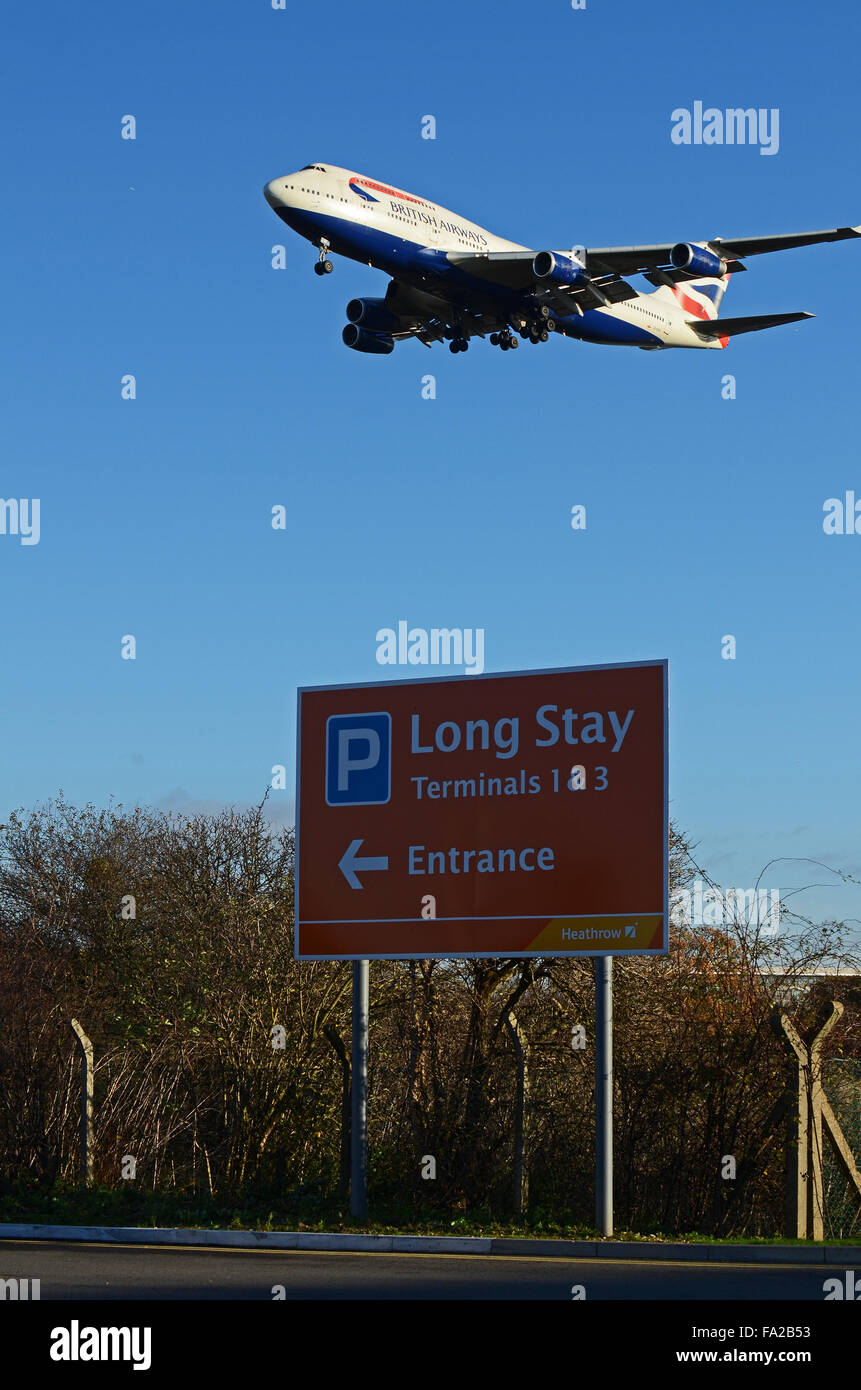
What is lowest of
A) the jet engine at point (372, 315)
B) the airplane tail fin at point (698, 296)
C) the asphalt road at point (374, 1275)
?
the asphalt road at point (374, 1275)

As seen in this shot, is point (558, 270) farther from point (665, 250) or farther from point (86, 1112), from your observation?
point (86, 1112)

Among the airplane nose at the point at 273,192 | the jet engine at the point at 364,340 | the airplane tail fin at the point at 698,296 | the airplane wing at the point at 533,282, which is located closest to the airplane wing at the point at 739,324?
the airplane tail fin at the point at 698,296

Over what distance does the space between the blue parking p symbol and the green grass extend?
3805 mm

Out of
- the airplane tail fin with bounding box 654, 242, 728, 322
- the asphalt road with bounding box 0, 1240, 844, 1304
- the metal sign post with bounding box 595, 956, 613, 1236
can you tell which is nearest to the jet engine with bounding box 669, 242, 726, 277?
the airplane tail fin with bounding box 654, 242, 728, 322

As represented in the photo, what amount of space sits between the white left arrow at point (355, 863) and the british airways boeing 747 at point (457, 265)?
19280mm

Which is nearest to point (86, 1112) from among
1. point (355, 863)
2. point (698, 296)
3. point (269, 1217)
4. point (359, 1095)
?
point (269, 1217)

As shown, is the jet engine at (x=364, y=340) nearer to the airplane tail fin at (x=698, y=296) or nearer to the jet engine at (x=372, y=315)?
the jet engine at (x=372, y=315)

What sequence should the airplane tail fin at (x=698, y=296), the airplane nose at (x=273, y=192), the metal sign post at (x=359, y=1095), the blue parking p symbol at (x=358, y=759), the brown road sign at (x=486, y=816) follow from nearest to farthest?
the brown road sign at (x=486, y=816) < the metal sign post at (x=359, y=1095) < the blue parking p symbol at (x=358, y=759) < the airplane nose at (x=273, y=192) < the airplane tail fin at (x=698, y=296)

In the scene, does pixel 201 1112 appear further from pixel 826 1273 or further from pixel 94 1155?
pixel 826 1273

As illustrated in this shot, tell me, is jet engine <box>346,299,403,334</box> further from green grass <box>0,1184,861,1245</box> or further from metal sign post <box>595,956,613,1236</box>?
metal sign post <box>595,956,613,1236</box>

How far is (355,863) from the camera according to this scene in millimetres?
15828

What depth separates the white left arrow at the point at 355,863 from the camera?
1569cm

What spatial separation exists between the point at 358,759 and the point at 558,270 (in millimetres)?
20746
